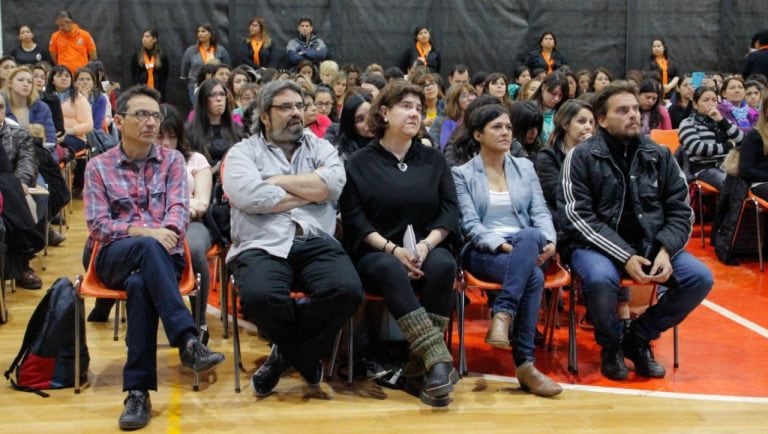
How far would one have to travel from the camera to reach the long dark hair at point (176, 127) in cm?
511

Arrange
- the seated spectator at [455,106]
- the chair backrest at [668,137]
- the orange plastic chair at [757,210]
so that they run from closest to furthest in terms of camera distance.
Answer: the orange plastic chair at [757,210] < the seated spectator at [455,106] < the chair backrest at [668,137]

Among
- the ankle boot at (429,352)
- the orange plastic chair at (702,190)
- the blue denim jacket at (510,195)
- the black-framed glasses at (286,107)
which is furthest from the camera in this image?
the orange plastic chair at (702,190)

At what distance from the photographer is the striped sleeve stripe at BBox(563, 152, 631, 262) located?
14.8ft

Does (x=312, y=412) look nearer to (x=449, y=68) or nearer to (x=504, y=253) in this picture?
(x=504, y=253)

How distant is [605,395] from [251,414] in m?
1.52

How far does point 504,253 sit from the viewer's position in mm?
4457

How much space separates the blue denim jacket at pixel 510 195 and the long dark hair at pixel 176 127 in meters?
1.46

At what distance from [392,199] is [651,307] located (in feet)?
4.24

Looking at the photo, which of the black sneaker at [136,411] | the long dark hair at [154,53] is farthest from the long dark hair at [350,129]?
the long dark hair at [154,53]

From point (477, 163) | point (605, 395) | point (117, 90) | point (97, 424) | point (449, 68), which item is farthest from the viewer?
point (449, 68)

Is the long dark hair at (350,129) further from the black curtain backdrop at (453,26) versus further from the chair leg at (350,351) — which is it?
the black curtain backdrop at (453,26)

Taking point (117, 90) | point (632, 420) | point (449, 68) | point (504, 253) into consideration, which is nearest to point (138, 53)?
point (117, 90)

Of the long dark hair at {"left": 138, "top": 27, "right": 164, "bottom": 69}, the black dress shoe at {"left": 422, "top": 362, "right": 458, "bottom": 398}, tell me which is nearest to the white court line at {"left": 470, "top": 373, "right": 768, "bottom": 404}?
the black dress shoe at {"left": 422, "top": 362, "right": 458, "bottom": 398}

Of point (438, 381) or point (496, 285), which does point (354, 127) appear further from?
point (438, 381)
